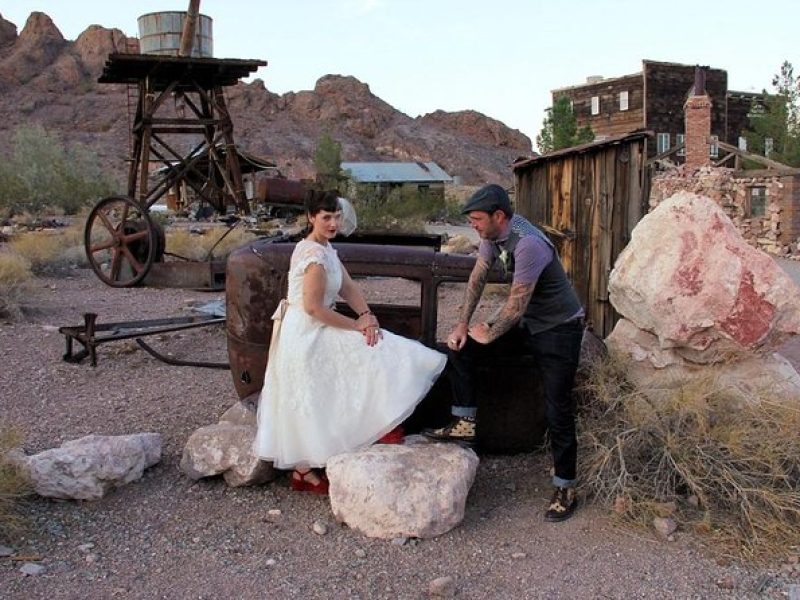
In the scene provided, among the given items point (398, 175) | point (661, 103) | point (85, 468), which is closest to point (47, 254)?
point (85, 468)

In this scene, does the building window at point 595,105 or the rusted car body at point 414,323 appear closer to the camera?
the rusted car body at point 414,323

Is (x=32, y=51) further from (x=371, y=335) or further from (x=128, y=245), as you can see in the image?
(x=371, y=335)

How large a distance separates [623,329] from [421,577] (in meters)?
2.34

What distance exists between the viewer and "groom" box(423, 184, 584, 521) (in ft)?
12.6

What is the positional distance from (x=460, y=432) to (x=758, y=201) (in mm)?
18781

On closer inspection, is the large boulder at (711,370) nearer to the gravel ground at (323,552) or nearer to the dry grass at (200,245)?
the gravel ground at (323,552)

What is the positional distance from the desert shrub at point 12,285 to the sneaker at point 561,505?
23.4 ft

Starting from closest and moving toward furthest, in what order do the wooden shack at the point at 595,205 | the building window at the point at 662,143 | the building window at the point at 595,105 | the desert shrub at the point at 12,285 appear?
1. the wooden shack at the point at 595,205
2. the desert shrub at the point at 12,285
3. the building window at the point at 662,143
4. the building window at the point at 595,105

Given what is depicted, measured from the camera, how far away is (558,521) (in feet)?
12.9

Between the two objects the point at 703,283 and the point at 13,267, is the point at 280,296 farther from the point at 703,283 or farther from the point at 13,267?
the point at 13,267

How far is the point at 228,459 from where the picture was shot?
169 inches

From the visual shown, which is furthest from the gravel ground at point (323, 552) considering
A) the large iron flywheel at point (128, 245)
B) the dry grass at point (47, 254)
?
the dry grass at point (47, 254)

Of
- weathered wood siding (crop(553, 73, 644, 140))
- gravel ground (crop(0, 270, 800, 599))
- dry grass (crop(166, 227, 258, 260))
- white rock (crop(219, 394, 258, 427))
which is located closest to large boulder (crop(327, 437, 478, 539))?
gravel ground (crop(0, 270, 800, 599))

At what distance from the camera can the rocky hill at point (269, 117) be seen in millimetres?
63719
